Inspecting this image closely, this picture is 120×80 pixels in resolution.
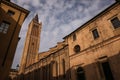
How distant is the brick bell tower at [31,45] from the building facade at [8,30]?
24.7 m

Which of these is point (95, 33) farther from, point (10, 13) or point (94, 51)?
point (10, 13)

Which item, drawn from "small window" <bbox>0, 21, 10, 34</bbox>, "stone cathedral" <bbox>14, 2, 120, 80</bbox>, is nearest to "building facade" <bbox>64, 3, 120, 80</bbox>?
"stone cathedral" <bbox>14, 2, 120, 80</bbox>

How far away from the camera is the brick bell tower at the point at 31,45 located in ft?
130

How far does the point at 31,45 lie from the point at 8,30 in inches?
1301

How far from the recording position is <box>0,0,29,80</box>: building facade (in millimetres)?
10738

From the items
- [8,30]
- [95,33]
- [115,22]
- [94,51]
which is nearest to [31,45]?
[8,30]

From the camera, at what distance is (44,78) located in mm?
22766

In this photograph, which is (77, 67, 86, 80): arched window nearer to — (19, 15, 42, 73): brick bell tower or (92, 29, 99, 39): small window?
(92, 29, 99, 39): small window

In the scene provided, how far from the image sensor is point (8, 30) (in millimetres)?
12547

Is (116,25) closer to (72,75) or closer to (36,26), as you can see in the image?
(72,75)

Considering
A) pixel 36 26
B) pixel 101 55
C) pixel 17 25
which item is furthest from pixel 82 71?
pixel 36 26

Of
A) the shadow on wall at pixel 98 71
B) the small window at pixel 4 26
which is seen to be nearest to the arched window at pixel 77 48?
the shadow on wall at pixel 98 71

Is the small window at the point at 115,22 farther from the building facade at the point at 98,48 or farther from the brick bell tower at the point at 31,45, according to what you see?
the brick bell tower at the point at 31,45

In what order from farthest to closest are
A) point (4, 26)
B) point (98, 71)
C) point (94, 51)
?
point (94, 51), point (4, 26), point (98, 71)
